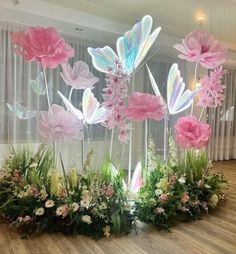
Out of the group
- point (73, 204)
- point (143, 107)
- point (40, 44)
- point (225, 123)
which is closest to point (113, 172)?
point (73, 204)

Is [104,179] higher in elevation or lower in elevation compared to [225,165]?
higher

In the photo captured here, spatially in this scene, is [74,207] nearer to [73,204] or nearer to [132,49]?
[73,204]

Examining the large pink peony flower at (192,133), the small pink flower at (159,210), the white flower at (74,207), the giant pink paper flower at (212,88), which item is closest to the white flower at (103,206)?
the white flower at (74,207)

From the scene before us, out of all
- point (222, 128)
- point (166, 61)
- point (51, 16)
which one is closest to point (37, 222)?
point (51, 16)

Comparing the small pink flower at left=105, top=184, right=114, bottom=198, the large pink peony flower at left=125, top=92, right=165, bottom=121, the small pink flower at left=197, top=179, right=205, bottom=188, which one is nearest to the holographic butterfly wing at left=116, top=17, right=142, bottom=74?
the large pink peony flower at left=125, top=92, right=165, bottom=121

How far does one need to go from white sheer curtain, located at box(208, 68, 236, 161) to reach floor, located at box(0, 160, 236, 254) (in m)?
4.36

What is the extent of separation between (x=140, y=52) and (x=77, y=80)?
726 mm

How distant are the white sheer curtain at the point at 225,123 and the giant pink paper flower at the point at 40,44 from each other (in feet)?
17.0

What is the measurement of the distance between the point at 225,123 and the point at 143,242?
18.1 ft

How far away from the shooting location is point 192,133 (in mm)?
2869

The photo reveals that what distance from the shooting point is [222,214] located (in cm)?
308

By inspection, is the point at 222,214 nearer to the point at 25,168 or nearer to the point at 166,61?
the point at 25,168

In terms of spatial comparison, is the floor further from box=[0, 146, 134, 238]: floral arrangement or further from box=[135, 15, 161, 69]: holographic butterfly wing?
box=[135, 15, 161, 69]: holographic butterfly wing

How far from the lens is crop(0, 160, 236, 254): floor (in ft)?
7.18
